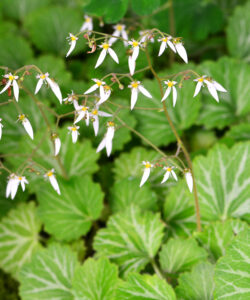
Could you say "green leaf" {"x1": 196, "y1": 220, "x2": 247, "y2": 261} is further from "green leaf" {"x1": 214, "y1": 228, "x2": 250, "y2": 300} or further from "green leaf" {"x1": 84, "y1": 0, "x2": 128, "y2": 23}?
"green leaf" {"x1": 84, "y1": 0, "x2": 128, "y2": 23}

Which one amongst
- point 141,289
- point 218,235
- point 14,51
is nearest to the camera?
point 141,289

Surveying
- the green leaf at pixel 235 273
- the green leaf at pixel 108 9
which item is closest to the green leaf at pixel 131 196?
the green leaf at pixel 235 273

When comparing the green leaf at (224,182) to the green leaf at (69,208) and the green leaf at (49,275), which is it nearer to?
the green leaf at (69,208)

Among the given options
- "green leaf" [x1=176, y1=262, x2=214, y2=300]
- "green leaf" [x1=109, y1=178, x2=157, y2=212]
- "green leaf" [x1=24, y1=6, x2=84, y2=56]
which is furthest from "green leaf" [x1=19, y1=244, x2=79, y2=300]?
"green leaf" [x1=24, y1=6, x2=84, y2=56]

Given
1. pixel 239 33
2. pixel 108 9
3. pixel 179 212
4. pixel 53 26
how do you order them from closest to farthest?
pixel 108 9, pixel 179 212, pixel 239 33, pixel 53 26

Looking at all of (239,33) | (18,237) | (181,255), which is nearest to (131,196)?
(181,255)

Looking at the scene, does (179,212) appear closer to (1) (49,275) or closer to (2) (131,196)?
(2) (131,196)

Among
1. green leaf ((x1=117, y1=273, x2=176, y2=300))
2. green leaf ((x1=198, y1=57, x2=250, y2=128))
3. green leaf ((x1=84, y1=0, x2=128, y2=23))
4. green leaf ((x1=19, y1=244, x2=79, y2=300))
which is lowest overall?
green leaf ((x1=19, y1=244, x2=79, y2=300))
